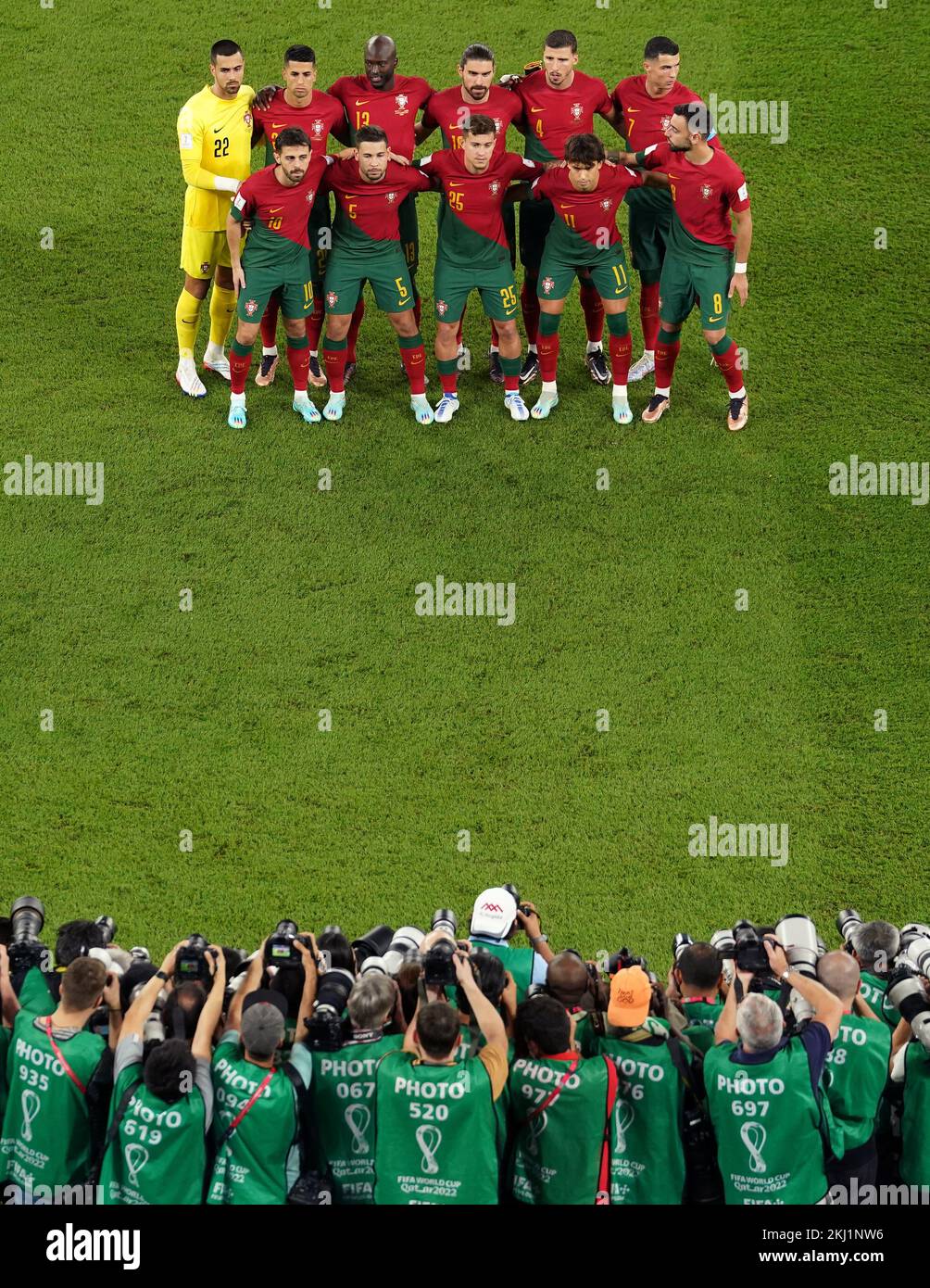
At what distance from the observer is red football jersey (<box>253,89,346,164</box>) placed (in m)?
9.04

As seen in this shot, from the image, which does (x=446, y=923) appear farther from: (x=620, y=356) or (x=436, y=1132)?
(x=620, y=356)

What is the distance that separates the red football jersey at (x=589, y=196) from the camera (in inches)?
349

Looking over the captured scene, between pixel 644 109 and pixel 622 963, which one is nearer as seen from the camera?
pixel 622 963

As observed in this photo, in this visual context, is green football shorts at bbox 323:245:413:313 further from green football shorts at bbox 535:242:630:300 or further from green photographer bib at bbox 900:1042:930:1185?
green photographer bib at bbox 900:1042:930:1185

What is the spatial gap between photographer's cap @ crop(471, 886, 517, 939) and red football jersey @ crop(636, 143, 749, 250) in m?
4.24

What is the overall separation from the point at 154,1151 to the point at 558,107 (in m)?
6.08

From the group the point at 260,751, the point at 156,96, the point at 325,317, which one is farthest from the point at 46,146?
the point at 260,751

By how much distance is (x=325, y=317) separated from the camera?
9.93 meters

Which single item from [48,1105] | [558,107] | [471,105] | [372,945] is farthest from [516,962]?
[558,107]

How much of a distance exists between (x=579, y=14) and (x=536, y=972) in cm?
835

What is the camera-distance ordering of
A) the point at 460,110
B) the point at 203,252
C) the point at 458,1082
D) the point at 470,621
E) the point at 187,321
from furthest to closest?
the point at 187,321 → the point at 203,252 → the point at 460,110 → the point at 470,621 → the point at 458,1082

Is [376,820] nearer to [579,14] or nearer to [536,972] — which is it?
[536,972]

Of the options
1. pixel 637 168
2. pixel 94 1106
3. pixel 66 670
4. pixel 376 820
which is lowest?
pixel 94 1106

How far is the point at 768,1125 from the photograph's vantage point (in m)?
5.30
